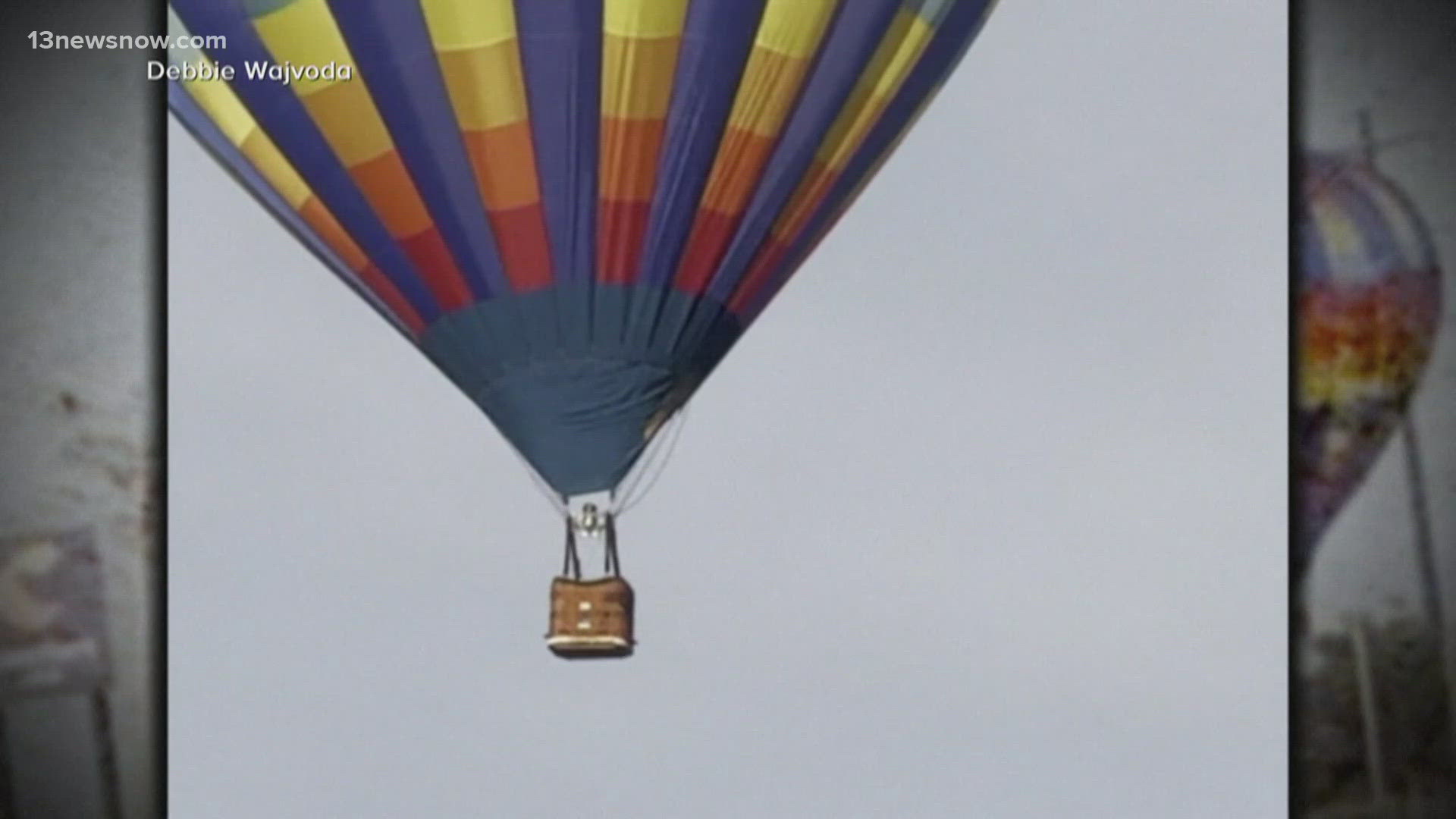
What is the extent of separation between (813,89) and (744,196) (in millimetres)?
390

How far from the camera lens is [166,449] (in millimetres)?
2234

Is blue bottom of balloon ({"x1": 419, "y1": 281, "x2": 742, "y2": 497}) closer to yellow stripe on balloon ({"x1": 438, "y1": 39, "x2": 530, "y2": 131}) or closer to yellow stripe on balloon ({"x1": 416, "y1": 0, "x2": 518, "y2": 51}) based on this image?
yellow stripe on balloon ({"x1": 438, "y1": 39, "x2": 530, "y2": 131})

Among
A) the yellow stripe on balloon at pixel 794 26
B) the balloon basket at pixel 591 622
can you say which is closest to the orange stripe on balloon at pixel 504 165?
the yellow stripe on balloon at pixel 794 26

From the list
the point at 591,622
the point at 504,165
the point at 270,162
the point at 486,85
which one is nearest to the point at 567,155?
the point at 504,165

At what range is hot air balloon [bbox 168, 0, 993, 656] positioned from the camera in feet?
25.1

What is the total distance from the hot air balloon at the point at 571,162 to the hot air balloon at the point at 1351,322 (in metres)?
5.14

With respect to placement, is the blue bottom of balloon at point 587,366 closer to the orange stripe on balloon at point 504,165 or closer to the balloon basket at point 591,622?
the orange stripe on balloon at point 504,165

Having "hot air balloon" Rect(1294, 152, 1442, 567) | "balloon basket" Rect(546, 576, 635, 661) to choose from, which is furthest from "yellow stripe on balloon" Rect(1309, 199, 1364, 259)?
"balloon basket" Rect(546, 576, 635, 661)

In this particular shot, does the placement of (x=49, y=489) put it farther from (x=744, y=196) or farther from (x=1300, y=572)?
(x=744, y=196)

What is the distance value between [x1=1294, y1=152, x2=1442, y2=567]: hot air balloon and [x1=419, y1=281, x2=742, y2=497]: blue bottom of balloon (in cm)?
543

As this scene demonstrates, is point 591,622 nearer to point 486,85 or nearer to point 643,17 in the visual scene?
point 486,85

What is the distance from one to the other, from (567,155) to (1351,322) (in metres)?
5.53

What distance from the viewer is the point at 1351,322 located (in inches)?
96.2

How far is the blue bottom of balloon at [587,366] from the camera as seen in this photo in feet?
25.8
